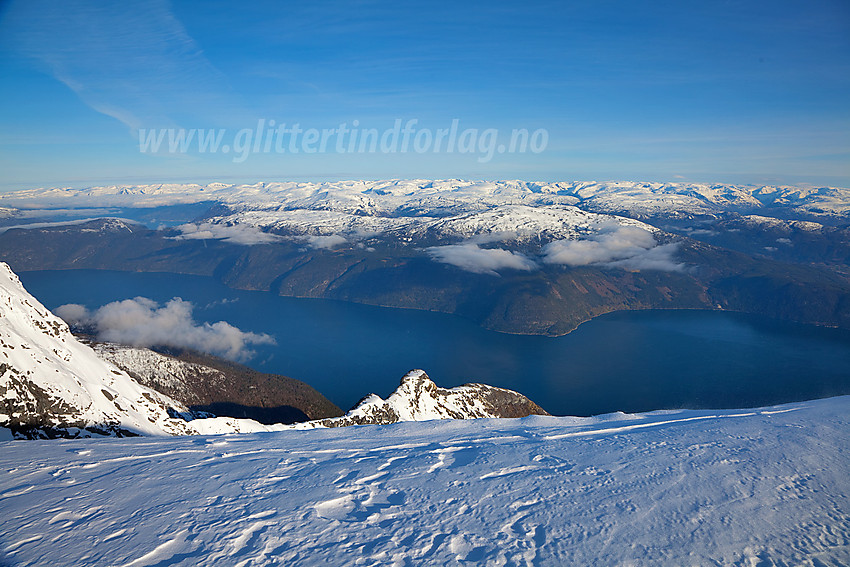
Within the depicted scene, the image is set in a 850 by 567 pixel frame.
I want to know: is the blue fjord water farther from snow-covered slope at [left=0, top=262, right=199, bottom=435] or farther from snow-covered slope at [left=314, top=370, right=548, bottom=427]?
snow-covered slope at [left=0, top=262, right=199, bottom=435]

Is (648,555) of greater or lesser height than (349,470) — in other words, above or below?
above

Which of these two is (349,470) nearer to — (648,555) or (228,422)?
(648,555)

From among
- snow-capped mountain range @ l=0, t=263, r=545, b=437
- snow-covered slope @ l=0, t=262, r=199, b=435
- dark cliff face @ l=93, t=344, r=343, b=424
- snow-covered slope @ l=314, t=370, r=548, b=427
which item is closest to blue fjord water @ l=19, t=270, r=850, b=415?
dark cliff face @ l=93, t=344, r=343, b=424

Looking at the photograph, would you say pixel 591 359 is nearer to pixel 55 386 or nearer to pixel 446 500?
pixel 55 386

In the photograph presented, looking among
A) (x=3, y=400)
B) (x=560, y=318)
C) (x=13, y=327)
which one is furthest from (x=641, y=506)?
(x=560, y=318)

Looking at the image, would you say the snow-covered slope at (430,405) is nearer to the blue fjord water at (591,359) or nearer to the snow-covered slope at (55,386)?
the snow-covered slope at (55,386)

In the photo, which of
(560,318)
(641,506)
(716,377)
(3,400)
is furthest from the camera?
(560,318)

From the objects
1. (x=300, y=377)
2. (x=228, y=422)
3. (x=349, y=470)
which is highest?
(x=349, y=470)

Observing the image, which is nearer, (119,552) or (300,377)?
(119,552)
